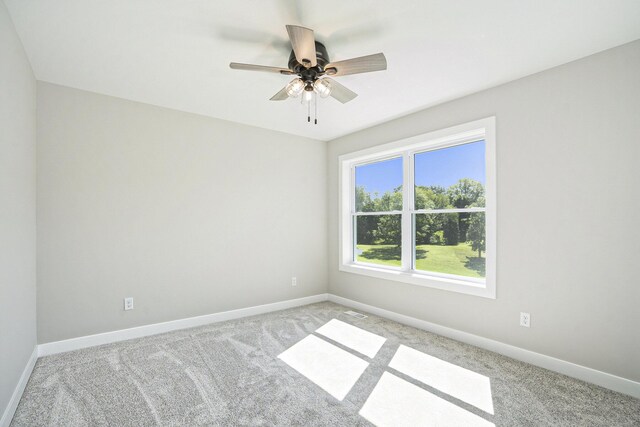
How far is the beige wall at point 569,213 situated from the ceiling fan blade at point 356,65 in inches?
61.3

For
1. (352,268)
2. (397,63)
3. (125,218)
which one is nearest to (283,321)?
(352,268)

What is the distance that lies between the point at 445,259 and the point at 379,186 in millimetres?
1375

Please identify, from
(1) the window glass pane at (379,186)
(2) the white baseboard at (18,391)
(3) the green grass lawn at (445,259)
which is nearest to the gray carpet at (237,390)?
(2) the white baseboard at (18,391)

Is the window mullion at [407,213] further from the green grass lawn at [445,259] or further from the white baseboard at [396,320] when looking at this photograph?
the white baseboard at [396,320]

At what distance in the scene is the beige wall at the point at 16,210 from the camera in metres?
1.82

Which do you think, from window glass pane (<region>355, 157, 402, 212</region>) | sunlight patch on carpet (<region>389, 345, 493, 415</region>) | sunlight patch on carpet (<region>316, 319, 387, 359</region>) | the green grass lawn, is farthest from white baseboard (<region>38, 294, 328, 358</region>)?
Result: sunlight patch on carpet (<region>389, 345, 493, 415</region>)

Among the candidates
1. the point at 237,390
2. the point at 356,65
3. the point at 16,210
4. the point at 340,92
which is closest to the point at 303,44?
the point at 356,65

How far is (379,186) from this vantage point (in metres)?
4.29

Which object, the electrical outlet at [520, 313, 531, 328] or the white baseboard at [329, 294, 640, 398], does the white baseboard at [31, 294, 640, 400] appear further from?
the electrical outlet at [520, 313, 531, 328]

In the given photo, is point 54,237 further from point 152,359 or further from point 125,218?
point 152,359

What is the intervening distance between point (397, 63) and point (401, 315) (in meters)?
2.79

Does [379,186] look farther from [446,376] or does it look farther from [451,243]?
[446,376]

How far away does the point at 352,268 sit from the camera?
4391 millimetres

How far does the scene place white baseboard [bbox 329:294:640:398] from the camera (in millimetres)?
2174
